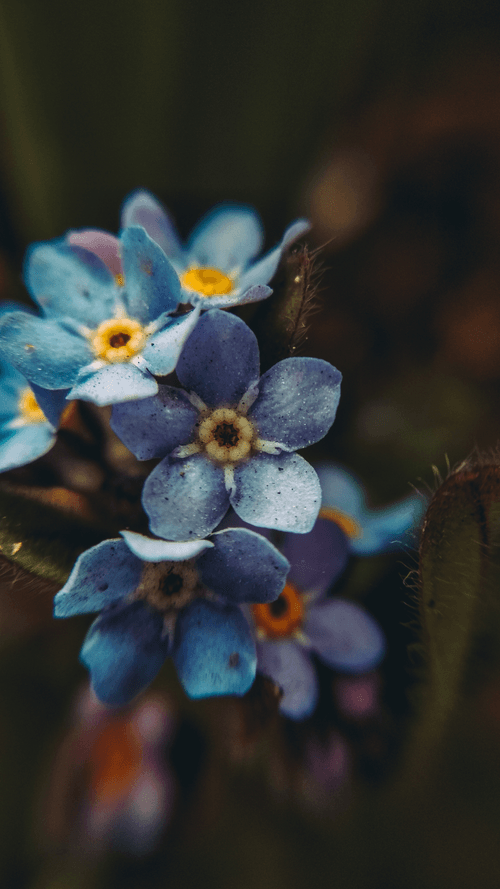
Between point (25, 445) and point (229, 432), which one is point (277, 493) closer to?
point (229, 432)

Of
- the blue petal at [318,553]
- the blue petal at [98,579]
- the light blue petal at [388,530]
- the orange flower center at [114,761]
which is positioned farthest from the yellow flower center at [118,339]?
the orange flower center at [114,761]

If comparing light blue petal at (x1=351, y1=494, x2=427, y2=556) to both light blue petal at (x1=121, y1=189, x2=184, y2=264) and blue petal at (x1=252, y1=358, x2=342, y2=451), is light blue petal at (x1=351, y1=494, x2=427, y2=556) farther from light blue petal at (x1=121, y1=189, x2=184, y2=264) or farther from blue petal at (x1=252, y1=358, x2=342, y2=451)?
light blue petal at (x1=121, y1=189, x2=184, y2=264)

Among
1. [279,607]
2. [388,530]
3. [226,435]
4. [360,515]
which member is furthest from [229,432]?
[360,515]

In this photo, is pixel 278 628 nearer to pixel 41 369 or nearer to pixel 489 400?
pixel 41 369

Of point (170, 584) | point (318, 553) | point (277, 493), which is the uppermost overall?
point (277, 493)

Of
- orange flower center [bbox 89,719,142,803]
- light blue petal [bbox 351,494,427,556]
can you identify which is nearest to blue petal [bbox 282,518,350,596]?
light blue petal [bbox 351,494,427,556]

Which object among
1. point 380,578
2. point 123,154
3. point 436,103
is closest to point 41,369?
point 380,578
